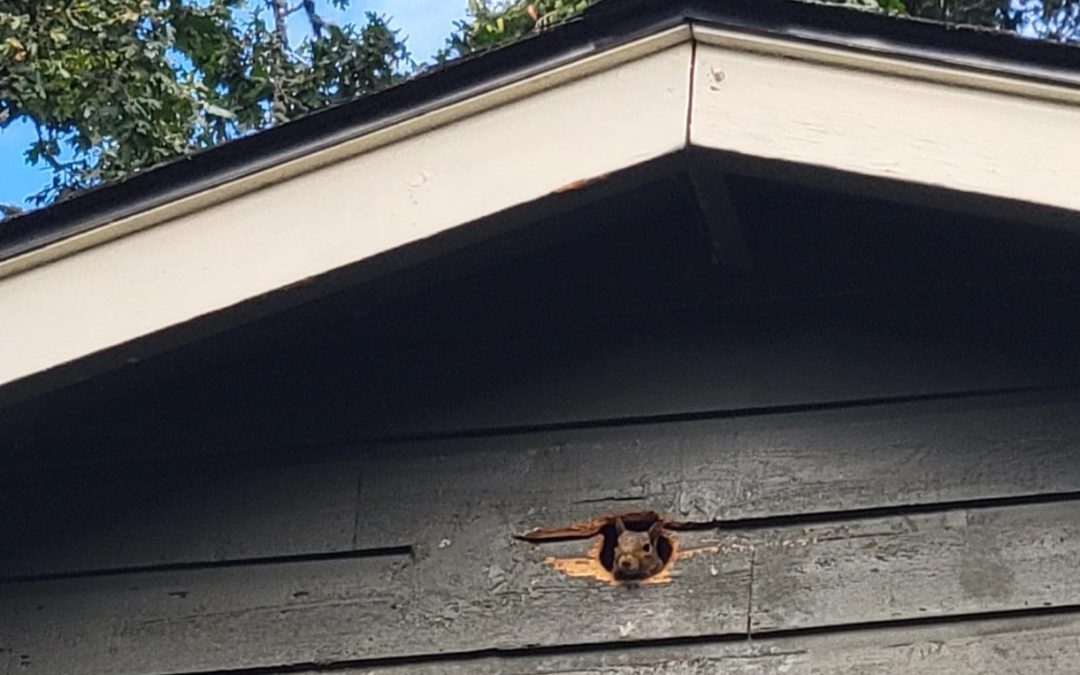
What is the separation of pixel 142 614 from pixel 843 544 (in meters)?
0.98

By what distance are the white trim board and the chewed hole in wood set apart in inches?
18.6

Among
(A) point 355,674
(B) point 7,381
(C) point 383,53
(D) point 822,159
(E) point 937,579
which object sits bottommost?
(A) point 355,674

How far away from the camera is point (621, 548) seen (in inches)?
82.8

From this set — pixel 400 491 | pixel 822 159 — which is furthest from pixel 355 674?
pixel 822 159

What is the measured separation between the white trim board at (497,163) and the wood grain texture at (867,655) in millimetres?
538

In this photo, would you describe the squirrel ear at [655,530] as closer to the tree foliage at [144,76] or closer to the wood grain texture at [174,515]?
the wood grain texture at [174,515]

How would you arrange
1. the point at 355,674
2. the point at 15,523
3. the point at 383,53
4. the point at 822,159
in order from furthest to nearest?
the point at 383,53 → the point at 15,523 → the point at 355,674 → the point at 822,159

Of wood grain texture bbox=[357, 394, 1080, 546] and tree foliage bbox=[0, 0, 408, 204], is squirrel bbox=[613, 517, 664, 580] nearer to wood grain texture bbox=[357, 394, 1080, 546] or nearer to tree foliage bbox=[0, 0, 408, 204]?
wood grain texture bbox=[357, 394, 1080, 546]

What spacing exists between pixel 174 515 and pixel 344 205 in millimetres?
587

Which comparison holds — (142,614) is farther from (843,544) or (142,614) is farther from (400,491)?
(843,544)

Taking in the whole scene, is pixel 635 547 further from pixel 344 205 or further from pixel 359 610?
pixel 344 205

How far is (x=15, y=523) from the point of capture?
2.31 meters

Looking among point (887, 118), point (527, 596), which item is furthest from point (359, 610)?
point (887, 118)

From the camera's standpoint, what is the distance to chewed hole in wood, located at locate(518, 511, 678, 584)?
2.09m
